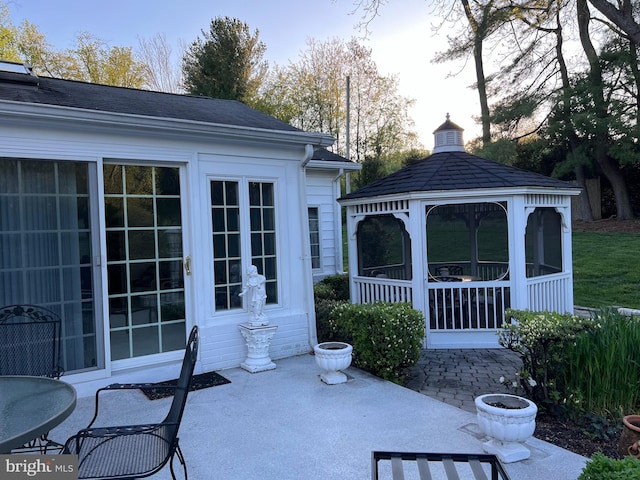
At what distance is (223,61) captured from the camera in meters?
20.3

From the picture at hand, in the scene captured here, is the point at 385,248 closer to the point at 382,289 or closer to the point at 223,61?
the point at 382,289

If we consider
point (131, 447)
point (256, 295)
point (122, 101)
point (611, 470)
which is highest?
point (122, 101)

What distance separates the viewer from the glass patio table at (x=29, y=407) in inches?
74.4

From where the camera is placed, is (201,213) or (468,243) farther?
(468,243)

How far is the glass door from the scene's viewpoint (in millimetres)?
4645

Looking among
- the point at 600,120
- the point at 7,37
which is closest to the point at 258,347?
the point at 600,120

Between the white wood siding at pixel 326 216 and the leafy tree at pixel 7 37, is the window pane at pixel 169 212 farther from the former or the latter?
the leafy tree at pixel 7 37

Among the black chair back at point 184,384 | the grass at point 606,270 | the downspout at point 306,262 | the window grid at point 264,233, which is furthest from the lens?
the grass at point 606,270

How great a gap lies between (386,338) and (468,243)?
15.6 ft

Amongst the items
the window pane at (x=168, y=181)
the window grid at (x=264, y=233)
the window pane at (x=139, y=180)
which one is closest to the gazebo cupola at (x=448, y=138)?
the window grid at (x=264, y=233)

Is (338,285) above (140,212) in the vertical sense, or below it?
below

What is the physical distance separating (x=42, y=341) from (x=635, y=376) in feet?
16.3

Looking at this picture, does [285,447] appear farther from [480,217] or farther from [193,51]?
[193,51]

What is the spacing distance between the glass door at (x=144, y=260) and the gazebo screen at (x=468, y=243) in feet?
15.1
